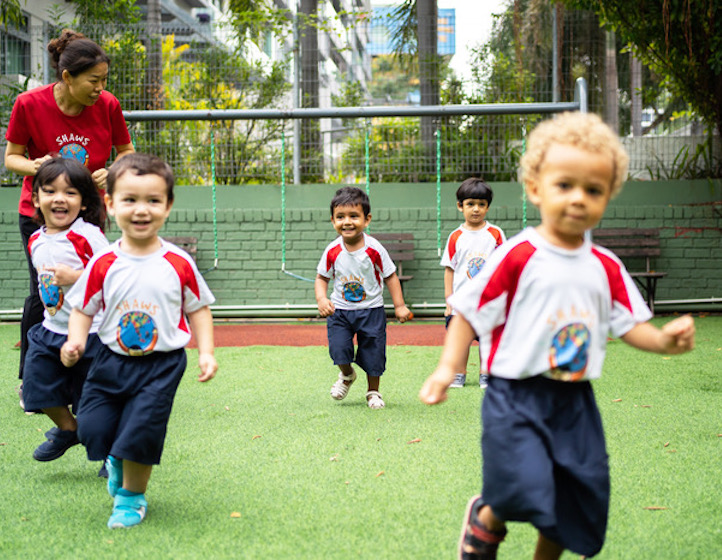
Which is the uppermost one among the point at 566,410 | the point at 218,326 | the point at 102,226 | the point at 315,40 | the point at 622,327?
the point at 315,40

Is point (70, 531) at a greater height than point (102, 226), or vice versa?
point (102, 226)

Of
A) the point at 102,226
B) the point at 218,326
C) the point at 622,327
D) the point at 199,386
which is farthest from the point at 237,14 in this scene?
the point at 622,327

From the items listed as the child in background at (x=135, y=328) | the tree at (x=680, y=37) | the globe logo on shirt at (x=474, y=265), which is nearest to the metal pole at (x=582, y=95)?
the tree at (x=680, y=37)

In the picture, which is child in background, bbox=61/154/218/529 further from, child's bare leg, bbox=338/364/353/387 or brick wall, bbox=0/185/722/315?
brick wall, bbox=0/185/722/315

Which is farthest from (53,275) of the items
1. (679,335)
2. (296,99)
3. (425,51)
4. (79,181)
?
(425,51)

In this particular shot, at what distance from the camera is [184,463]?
3.87 metres

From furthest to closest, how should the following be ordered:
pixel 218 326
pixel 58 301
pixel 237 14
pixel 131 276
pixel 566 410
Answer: pixel 237 14, pixel 218 326, pixel 58 301, pixel 131 276, pixel 566 410

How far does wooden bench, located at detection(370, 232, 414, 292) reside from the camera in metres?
10.6

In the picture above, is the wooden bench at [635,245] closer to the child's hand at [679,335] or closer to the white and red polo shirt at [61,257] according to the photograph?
the white and red polo shirt at [61,257]

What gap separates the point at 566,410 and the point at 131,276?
1510mm

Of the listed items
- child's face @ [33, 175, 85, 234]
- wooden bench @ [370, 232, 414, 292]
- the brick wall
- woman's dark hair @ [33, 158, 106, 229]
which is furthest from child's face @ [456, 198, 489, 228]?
the brick wall

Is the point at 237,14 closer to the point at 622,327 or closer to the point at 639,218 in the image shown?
the point at 639,218

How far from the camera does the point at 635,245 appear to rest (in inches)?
419

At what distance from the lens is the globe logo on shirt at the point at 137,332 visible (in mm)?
2885
